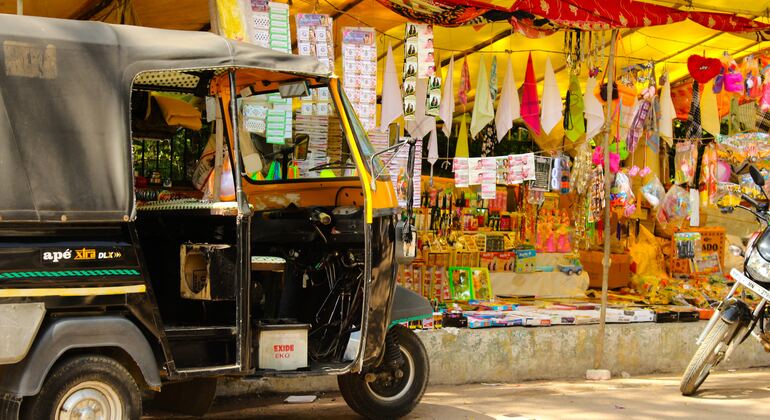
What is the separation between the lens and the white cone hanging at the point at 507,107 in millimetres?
8727

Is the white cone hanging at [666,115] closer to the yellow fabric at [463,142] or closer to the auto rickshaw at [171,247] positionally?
the yellow fabric at [463,142]

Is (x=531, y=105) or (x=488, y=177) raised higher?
(x=531, y=105)

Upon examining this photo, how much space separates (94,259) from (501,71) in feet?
20.9

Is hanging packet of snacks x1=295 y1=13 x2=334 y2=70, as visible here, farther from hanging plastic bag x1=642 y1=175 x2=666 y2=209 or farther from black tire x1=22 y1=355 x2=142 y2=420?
hanging plastic bag x1=642 y1=175 x2=666 y2=209

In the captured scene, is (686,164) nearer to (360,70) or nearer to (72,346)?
(360,70)

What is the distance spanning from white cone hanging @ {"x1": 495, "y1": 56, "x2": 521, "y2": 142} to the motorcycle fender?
2.60 m

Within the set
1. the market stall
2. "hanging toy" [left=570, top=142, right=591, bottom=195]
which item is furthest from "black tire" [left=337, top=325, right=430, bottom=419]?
"hanging toy" [left=570, top=142, right=591, bottom=195]

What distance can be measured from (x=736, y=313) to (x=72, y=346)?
15.6ft

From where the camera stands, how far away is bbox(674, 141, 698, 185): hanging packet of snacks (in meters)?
9.67

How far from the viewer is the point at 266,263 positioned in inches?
219

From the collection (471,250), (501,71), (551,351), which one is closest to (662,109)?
(501,71)

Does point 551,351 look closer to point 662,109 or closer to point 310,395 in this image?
point 310,395

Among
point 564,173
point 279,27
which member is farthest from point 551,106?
point 279,27

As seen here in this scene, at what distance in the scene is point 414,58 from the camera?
25.5 feet
